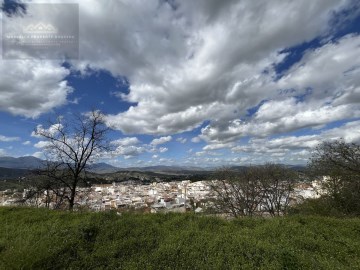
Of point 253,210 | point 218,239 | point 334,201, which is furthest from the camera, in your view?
point 253,210

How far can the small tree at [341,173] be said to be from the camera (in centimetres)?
1664

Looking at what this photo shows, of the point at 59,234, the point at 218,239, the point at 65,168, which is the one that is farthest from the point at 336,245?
the point at 65,168

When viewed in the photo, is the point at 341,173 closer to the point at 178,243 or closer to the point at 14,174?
the point at 178,243

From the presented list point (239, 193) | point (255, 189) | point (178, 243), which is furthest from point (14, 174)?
point (178, 243)

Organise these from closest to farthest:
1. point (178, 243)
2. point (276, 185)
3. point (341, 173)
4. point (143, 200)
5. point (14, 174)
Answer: point (178, 243)
point (341, 173)
point (276, 185)
point (143, 200)
point (14, 174)

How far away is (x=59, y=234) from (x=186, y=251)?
3549mm

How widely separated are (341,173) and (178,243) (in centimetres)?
1655

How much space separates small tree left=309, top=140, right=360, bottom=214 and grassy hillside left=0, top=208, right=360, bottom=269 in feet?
35.1

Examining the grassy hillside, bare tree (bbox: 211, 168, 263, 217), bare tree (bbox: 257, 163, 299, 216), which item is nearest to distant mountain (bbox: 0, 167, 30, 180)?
the grassy hillside

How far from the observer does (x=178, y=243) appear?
19.7 ft

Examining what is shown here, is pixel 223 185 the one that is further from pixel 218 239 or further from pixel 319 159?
pixel 218 239

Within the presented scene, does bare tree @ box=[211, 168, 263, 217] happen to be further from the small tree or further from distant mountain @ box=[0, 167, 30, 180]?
distant mountain @ box=[0, 167, 30, 180]

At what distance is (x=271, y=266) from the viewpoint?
4793 mm

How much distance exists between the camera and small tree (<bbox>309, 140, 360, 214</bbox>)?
1664cm
